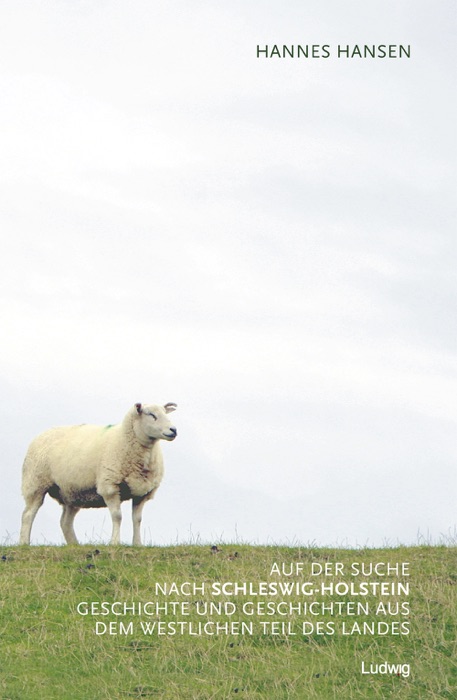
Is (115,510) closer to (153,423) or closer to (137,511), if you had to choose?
(137,511)

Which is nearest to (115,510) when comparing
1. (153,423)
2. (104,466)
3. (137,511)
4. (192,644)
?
(137,511)

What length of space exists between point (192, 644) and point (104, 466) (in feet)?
22.5

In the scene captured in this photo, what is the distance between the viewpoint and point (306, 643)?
13.0 meters

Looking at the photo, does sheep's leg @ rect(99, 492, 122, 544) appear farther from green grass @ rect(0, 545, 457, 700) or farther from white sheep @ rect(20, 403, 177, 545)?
green grass @ rect(0, 545, 457, 700)

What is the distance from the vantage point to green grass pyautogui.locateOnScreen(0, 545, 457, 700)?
38.2 feet

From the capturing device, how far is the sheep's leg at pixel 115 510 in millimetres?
19078

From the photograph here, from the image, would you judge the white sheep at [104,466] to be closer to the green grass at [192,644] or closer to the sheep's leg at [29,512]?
the sheep's leg at [29,512]

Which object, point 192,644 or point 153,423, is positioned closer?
point 192,644

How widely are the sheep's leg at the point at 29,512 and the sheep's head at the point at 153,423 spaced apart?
297 centimetres

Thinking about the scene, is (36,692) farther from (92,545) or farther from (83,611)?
(92,545)

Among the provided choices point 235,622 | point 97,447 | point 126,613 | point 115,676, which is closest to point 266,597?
point 235,622

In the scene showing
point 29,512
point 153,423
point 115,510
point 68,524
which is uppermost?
point 153,423

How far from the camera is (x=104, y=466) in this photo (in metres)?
19.4

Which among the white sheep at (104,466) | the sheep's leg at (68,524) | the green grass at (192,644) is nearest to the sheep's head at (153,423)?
the white sheep at (104,466)
